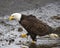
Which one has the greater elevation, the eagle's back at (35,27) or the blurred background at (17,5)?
the blurred background at (17,5)

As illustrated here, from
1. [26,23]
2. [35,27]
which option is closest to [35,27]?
[35,27]

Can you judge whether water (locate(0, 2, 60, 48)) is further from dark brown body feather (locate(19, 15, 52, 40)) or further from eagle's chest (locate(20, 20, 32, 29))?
eagle's chest (locate(20, 20, 32, 29))

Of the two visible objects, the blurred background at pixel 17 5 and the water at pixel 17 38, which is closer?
the water at pixel 17 38

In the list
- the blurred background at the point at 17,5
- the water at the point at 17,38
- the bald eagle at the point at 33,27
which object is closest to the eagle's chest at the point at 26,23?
the bald eagle at the point at 33,27

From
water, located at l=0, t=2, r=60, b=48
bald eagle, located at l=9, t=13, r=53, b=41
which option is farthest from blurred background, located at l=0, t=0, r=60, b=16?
bald eagle, located at l=9, t=13, r=53, b=41

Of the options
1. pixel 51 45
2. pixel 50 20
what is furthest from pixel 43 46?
pixel 50 20

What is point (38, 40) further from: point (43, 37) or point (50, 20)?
point (50, 20)

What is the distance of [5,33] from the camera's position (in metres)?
11.1

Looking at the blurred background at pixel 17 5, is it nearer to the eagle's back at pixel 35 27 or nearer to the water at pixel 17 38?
the water at pixel 17 38

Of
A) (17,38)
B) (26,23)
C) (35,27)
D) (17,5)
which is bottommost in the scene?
(17,38)

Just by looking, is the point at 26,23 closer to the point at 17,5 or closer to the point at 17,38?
the point at 17,38

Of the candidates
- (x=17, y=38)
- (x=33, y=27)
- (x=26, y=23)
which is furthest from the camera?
(x=17, y=38)

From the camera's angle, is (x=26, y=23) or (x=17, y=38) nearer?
(x=26, y=23)

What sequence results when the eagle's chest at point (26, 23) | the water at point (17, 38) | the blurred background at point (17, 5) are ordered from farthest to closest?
the blurred background at point (17, 5), the eagle's chest at point (26, 23), the water at point (17, 38)
